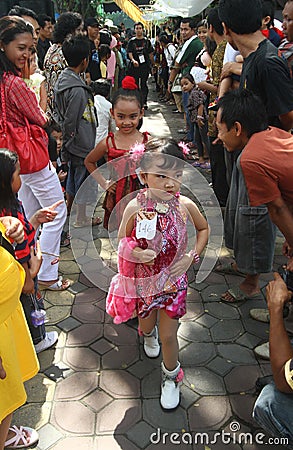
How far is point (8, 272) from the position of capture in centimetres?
150

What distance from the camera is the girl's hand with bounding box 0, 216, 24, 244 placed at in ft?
5.85

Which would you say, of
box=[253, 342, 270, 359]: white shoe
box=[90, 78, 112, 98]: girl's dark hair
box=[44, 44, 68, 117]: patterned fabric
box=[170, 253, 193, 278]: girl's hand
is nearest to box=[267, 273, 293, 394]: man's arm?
box=[170, 253, 193, 278]: girl's hand

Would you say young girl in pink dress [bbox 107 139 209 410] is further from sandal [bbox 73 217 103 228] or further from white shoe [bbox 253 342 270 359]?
sandal [bbox 73 217 103 228]

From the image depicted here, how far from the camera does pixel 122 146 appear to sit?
2.75 m

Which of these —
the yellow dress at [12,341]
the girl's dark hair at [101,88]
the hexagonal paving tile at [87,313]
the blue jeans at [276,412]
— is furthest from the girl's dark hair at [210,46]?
the blue jeans at [276,412]

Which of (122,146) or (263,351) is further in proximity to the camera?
(122,146)

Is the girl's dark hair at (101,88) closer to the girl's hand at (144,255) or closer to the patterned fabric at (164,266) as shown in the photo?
the patterned fabric at (164,266)

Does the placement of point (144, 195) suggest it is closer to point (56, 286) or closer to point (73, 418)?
point (73, 418)

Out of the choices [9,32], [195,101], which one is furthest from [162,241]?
[195,101]

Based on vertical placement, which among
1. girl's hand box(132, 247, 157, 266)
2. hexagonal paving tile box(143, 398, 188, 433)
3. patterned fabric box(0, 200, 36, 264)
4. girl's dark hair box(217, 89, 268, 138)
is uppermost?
girl's dark hair box(217, 89, 268, 138)

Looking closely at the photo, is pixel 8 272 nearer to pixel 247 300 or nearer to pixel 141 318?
pixel 141 318

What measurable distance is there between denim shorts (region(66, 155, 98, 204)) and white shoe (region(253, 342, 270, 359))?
170 cm

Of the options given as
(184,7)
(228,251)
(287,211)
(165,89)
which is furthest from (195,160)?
(165,89)

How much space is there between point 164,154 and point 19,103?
118 centimetres
